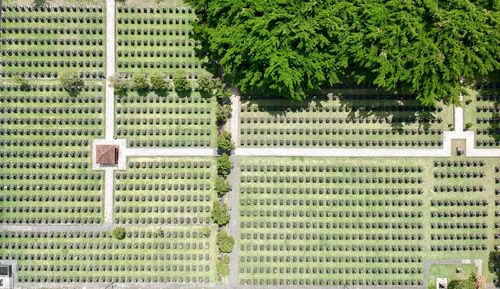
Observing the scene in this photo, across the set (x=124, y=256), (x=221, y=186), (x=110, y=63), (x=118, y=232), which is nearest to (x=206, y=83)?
(x=110, y=63)

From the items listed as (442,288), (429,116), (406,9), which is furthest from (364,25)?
(442,288)

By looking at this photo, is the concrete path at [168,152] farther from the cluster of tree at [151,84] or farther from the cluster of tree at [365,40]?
the cluster of tree at [365,40]

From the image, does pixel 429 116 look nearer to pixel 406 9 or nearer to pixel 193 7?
pixel 406 9

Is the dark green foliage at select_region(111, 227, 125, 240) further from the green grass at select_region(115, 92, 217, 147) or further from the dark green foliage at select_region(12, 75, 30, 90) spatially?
the dark green foliage at select_region(12, 75, 30, 90)

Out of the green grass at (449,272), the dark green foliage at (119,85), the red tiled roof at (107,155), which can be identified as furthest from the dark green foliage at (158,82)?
the green grass at (449,272)

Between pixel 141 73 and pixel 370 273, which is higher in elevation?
pixel 141 73

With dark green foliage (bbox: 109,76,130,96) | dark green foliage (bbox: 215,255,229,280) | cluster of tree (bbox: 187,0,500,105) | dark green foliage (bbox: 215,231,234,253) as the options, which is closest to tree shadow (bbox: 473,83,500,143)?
cluster of tree (bbox: 187,0,500,105)
